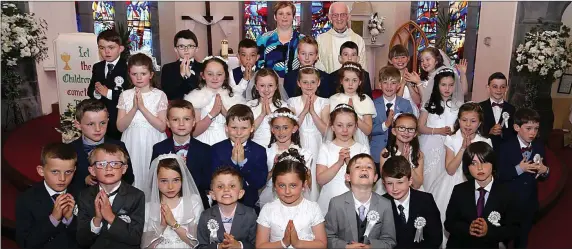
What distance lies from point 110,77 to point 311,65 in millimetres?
1747

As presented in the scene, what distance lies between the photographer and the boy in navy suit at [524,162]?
389cm

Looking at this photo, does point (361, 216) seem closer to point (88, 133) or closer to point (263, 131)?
point (263, 131)

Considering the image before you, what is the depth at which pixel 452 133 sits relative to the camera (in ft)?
13.8

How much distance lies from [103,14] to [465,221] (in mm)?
7973

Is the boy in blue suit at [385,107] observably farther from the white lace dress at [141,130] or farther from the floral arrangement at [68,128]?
the floral arrangement at [68,128]

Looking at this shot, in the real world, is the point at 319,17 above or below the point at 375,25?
above

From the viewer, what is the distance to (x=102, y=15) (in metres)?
9.41

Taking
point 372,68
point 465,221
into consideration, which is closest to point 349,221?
point 465,221

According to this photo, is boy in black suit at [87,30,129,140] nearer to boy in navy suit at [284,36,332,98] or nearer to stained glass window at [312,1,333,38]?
boy in navy suit at [284,36,332,98]

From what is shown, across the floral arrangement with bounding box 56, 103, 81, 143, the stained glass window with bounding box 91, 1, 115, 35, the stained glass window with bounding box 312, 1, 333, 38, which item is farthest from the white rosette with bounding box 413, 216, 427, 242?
the stained glass window with bounding box 312, 1, 333, 38

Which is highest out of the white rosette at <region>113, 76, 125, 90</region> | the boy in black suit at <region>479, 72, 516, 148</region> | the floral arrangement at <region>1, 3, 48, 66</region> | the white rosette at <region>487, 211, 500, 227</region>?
the floral arrangement at <region>1, 3, 48, 66</region>

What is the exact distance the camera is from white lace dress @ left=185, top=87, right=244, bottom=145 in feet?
14.3

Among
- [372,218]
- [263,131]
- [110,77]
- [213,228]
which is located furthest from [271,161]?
[110,77]

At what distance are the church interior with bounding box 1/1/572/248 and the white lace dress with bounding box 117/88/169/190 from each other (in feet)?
3.84
